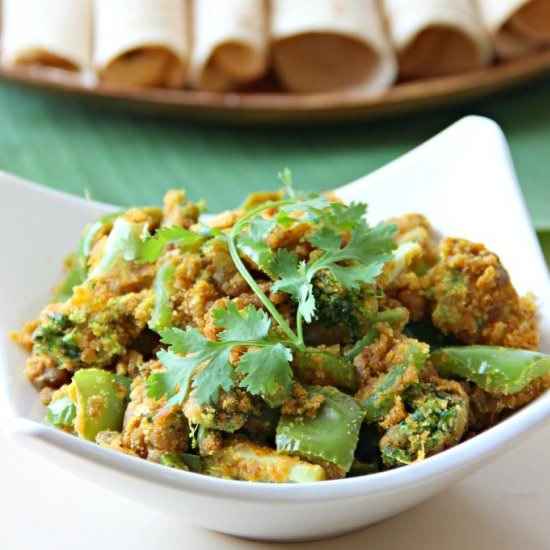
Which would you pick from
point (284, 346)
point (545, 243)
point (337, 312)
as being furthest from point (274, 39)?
point (284, 346)

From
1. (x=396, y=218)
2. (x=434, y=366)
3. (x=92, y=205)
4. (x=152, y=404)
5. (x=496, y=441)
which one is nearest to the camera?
(x=496, y=441)

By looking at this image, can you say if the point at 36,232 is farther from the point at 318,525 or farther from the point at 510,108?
the point at 510,108

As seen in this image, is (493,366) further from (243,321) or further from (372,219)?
(372,219)

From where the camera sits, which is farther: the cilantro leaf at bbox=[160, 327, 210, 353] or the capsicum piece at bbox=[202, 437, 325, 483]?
the cilantro leaf at bbox=[160, 327, 210, 353]

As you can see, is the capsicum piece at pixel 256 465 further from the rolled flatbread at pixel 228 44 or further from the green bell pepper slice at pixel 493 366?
the rolled flatbread at pixel 228 44

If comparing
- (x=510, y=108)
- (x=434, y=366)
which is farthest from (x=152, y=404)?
(x=510, y=108)

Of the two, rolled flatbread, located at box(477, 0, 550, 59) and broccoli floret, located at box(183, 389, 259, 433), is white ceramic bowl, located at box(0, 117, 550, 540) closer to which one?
broccoli floret, located at box(183, 389, 259, 433)

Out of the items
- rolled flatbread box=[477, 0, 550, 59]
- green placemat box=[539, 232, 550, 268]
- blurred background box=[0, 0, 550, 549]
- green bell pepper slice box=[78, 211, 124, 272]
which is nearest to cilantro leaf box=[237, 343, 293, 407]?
green bell pepper slice box=[78, 211, 124, 272]
